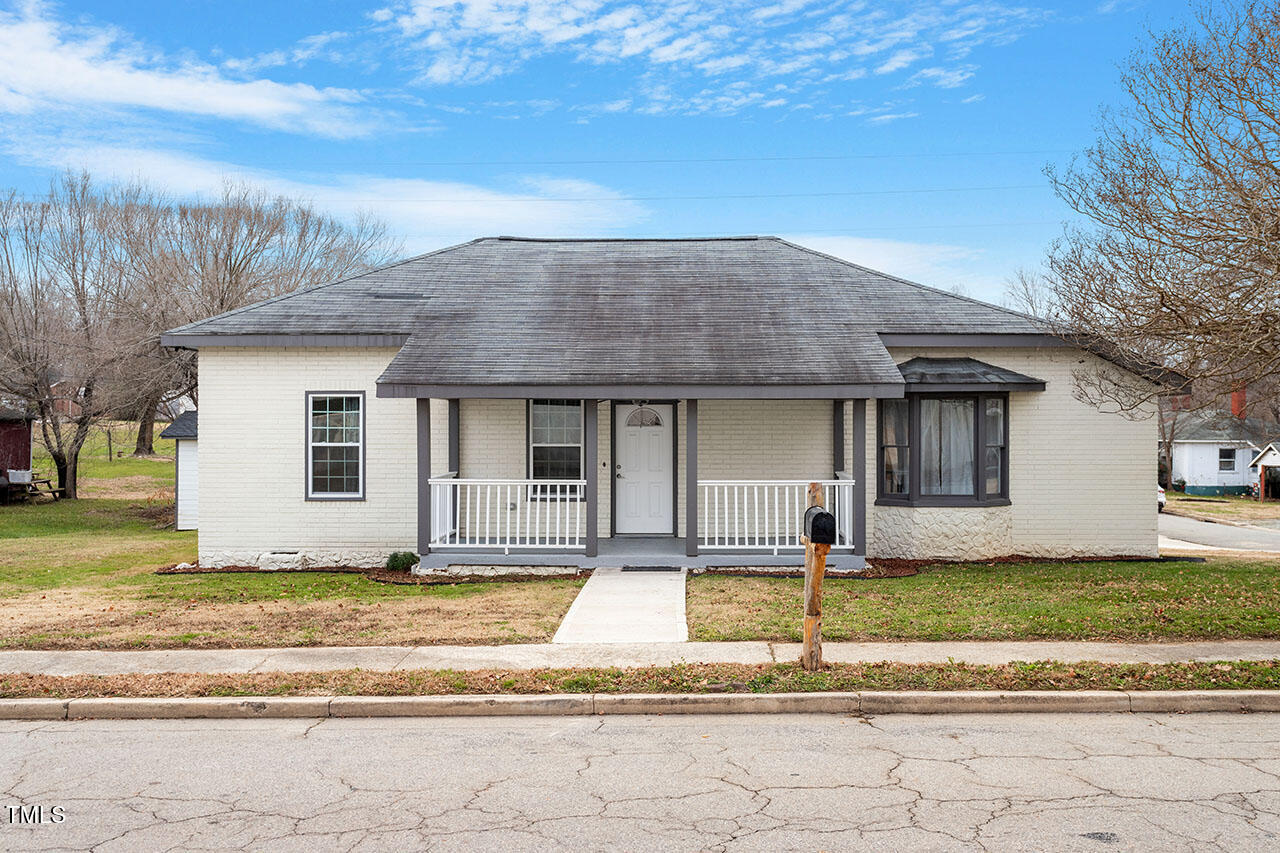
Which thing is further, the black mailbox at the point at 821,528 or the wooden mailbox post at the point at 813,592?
the wooden mailbox post at the point at 813,592

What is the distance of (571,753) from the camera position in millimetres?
6285

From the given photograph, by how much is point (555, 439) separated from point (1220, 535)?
2019 centimetres

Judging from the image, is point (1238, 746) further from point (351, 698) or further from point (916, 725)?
point (351, 698)

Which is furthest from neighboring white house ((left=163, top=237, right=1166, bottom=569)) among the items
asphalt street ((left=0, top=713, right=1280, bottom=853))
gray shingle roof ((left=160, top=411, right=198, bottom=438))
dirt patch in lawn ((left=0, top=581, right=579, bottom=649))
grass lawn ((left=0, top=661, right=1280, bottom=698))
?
gray shingle roof ((left=160, top=411, right=198, bottom=438))

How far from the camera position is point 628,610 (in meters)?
10.7

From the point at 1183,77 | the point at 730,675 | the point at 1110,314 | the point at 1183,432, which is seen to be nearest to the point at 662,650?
the point at 730,675

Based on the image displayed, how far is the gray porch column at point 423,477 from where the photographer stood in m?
13.8

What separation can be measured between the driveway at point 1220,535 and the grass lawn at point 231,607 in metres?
18.3

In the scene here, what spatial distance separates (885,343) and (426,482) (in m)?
7.21

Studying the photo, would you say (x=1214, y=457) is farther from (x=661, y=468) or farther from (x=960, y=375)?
(x=661, y=468)

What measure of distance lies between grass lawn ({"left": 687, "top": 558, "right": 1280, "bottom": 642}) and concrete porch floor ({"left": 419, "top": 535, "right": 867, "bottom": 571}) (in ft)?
2.12

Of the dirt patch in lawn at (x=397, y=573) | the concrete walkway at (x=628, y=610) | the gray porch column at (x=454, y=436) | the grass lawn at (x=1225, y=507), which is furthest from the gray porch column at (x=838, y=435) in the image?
the grass lawn at (x=1225, y=507)

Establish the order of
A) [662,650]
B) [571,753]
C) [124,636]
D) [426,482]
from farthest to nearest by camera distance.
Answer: [426,482], [124,636], [662,650], [571,753]

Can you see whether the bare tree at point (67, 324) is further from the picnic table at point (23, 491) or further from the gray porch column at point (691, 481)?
the gray porch column at point (691, 481)
